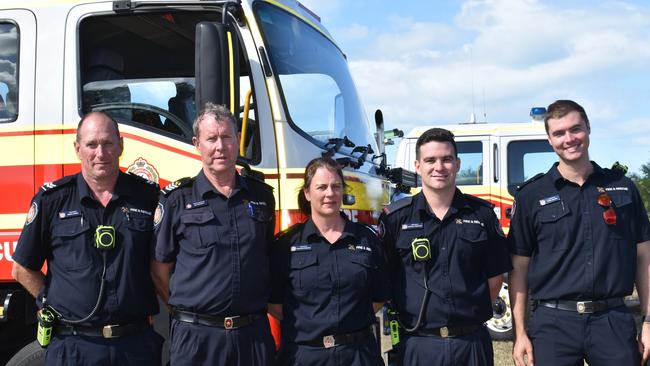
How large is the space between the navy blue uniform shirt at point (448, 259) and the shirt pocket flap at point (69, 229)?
1.45 meters

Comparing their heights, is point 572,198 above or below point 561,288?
above

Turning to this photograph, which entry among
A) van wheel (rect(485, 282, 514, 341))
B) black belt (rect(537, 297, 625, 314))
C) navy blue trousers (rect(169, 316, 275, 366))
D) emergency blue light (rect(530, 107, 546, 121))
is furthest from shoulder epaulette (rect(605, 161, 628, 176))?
emergency blue light (rect(530, 107, 546, 121))

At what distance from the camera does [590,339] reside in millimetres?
3162

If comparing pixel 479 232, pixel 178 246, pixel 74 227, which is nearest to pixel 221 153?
pixel 178 246

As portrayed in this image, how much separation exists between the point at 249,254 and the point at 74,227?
2.74ft

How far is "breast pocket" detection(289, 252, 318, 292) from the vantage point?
3.12 metres

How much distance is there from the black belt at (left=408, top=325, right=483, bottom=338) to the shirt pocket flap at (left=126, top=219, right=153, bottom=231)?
140cm

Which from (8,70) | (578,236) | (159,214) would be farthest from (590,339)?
(8,70)

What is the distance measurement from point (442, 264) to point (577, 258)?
0.67m

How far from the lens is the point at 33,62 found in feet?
12.6

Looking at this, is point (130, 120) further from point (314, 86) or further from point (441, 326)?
point (441, 326)

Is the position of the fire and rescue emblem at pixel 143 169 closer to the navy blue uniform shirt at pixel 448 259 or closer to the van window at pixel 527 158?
the navy blue uniform shirt at pixel 448 259

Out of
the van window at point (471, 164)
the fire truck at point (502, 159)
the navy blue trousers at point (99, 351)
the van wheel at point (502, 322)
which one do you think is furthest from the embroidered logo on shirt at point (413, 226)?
the van window at point (471, 164)

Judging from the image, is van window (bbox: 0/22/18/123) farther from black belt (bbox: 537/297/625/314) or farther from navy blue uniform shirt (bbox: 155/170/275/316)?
black belt (bbox: 537/297/625/314)
